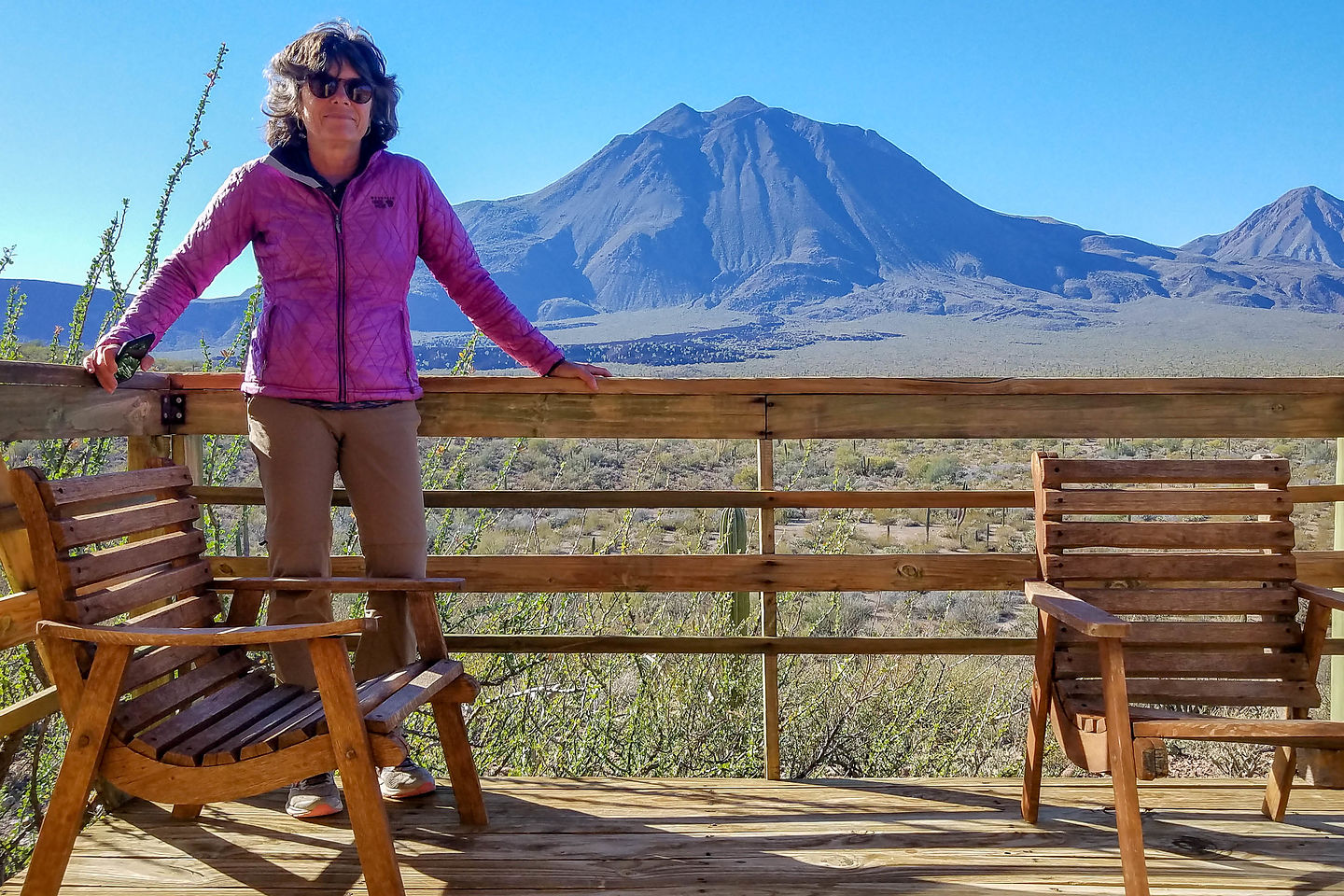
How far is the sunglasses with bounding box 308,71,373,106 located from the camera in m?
2.18

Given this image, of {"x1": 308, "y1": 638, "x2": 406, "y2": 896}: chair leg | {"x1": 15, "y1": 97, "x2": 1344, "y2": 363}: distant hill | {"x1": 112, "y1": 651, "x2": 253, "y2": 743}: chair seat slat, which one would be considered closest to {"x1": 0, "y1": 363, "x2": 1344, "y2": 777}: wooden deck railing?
{"x1": 112, "y1": 651, "x2": 253, "y2": 743}: chair seat slat

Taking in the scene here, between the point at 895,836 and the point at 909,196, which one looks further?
the point at 909,196

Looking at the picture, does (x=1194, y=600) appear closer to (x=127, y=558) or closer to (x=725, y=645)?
(x=725, y=645)

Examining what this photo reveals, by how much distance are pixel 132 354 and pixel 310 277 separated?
0.43m

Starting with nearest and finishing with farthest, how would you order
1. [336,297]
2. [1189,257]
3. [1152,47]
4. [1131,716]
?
[1131,716]
[336,297]
[1152,47]
[1189,257]

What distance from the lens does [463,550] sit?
11.6 ft

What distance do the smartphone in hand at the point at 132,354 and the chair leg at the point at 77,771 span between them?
78cm

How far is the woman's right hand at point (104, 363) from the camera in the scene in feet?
7.10

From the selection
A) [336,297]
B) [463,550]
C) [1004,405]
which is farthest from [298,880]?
[1004,405]

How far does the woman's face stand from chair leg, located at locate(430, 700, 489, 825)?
130 cm

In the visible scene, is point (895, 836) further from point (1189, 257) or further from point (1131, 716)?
point (1189, 257)

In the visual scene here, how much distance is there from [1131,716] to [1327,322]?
92018 millimetres

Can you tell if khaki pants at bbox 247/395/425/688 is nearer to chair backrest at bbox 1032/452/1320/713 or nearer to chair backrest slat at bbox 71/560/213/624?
chair backrest slat at bbox 71/560/213/624

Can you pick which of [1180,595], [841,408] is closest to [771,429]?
[841,408]
